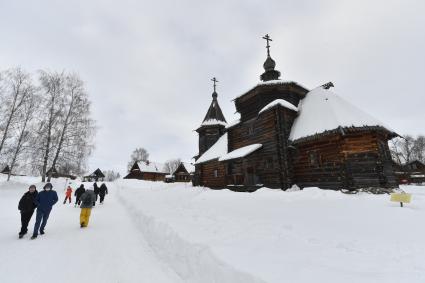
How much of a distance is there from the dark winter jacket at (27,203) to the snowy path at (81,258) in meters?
0.81

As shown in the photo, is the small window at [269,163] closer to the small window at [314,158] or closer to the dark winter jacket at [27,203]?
the small window at [314,158]

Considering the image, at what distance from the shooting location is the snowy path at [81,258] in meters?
4.03

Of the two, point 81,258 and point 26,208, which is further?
point 26,208

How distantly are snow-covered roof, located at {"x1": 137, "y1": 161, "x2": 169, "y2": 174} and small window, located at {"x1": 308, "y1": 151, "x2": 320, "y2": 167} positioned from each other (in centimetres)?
4748

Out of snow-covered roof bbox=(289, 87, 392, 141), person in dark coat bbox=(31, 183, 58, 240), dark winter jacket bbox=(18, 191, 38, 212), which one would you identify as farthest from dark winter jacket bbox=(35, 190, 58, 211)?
snow-covered roof bbox=(289, 87, 392, 141)

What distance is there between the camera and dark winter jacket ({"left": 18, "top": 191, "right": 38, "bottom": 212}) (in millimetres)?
6863

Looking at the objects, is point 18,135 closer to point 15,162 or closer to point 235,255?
point 15,162

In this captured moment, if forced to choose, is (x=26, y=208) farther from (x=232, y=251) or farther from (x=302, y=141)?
(x=302, y=141)

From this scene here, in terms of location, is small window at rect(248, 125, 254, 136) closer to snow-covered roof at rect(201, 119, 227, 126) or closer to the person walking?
snow-covered roof at rect(201, 119, 227, 126)

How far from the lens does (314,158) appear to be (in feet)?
49.4

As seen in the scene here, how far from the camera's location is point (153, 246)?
234 inches

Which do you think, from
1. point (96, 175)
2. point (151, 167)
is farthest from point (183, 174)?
point (96, 175)

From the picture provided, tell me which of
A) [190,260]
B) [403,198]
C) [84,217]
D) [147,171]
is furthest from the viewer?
[147,171]

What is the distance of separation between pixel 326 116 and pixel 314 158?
283cm
